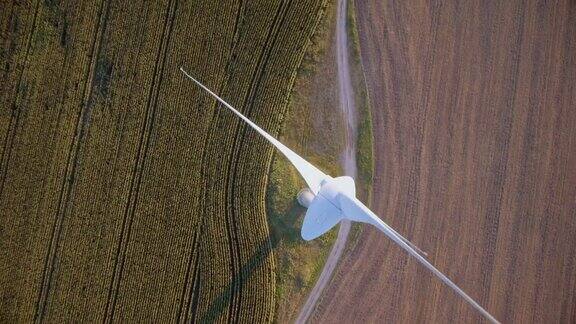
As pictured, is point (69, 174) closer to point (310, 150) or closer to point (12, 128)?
point (12, 128)

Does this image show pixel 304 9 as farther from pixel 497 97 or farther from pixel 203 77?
pixel 497 97

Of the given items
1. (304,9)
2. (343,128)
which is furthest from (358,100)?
(304,9)

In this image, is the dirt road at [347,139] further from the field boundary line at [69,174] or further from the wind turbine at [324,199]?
the field boundary line at [69,174]

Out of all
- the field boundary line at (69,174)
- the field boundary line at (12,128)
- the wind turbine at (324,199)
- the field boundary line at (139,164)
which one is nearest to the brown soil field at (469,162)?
the wind turbine at (324,199)

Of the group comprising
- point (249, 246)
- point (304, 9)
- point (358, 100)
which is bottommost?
point (249, 246)

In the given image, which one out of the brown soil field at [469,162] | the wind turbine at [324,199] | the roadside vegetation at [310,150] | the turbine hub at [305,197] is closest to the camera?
the wind turbine at [324,199]

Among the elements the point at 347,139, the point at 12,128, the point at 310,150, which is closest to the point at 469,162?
the point at 347,139

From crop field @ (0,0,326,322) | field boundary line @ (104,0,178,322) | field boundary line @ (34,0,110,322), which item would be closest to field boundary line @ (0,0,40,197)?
crop field @ (0,0,326,322)
